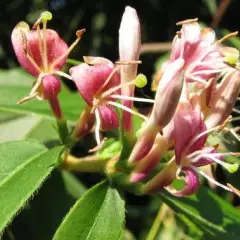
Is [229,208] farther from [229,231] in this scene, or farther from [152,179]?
[152,179]

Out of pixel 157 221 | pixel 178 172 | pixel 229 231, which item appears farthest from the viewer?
pixel 157 221

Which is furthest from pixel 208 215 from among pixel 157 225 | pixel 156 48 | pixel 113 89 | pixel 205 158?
pixel 156 48

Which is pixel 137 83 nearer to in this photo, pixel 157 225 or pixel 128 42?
pixel 128 42

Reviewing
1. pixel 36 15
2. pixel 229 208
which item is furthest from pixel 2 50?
pixel 229 208

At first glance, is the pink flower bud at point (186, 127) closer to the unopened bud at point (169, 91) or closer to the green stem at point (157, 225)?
the unopened bud at point (169, 91)

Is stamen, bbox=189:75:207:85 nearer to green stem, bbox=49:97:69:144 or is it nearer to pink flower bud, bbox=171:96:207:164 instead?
pink flower bud, bbox=171:96:207:164

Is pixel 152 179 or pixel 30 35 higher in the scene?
pixel 30 35

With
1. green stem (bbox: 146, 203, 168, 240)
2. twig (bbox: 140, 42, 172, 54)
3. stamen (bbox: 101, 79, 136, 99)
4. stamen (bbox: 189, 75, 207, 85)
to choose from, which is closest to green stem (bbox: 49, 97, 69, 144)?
stamen (bbox: 101, 79, 136, 99)
